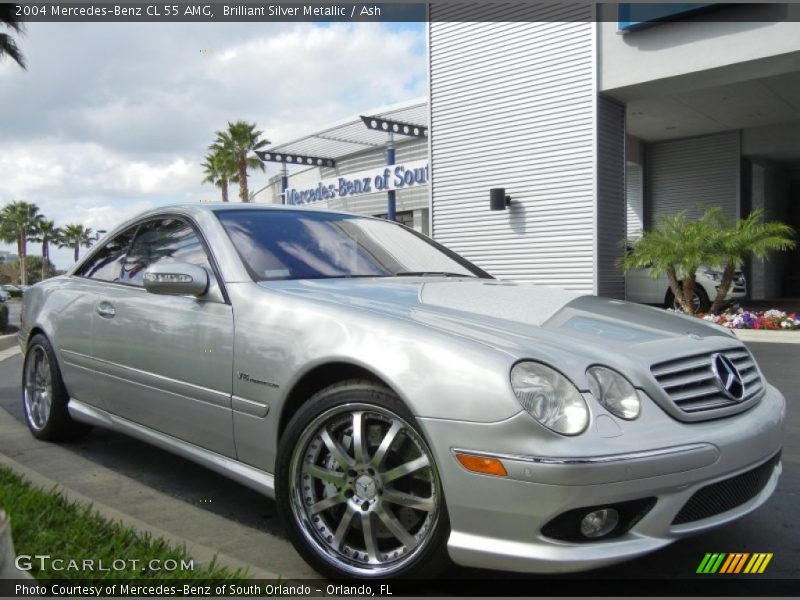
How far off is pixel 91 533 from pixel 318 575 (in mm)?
855

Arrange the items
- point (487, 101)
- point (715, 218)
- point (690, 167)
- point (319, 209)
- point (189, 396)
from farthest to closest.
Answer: point (690, 167), point (487, 101), point (715, 218), point (319, 209), point (189, 396)

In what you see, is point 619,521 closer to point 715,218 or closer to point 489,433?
point 489,433

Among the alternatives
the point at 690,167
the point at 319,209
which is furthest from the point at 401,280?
the point at 690,167

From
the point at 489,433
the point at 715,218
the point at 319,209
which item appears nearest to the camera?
the point at 489,433

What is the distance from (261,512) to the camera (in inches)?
125

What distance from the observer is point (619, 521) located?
2.08 metres

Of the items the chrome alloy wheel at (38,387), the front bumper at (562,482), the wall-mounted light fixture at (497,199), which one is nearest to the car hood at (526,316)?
the front bumper at (562,482)

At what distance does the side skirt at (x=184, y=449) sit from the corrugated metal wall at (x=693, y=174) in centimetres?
1512

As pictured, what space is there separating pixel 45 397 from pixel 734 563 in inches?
150

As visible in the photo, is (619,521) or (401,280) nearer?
(619,521)

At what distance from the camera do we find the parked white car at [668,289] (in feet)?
41.1

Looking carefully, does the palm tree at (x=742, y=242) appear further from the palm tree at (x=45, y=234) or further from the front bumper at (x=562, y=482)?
the palm tree at (x=45, y=234)

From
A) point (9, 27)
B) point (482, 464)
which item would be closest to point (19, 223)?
point (9, 27)

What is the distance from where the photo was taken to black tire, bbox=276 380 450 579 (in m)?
2.17
